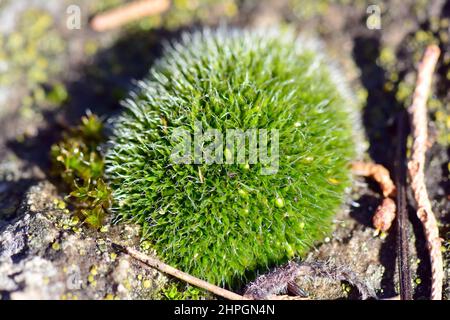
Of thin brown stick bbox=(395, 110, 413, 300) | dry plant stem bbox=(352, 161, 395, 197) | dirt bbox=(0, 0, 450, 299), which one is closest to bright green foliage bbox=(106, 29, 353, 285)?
dry plant stem bbox=(352, 161, 395, 197)

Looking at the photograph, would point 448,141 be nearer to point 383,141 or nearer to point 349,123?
point 383,141

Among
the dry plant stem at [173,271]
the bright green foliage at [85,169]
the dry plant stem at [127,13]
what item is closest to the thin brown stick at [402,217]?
the dry plant stem at [173,271]

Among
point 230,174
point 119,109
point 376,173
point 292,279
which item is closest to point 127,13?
point 119,109

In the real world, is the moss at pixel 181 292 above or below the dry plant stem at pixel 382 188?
below

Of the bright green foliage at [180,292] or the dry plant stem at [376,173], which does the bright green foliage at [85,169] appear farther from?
the dry plant stem at [376,173]

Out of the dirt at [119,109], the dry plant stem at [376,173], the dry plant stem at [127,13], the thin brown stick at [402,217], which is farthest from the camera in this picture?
the dry plant stem at [127,13]

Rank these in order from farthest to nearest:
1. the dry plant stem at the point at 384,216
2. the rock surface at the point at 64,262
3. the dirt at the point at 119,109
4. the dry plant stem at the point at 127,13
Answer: the dry plant stem at the point at 127,13 < the dry plant stem at the point at 384,216 < the dirt at the point at 119,109 < the rock surface at the point at 64,262

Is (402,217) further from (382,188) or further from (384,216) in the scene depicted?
(382,188)

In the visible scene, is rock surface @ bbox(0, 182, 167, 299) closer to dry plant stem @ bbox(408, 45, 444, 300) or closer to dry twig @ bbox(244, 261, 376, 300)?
dry twig @ bbox(244, 261, 376, 300)
